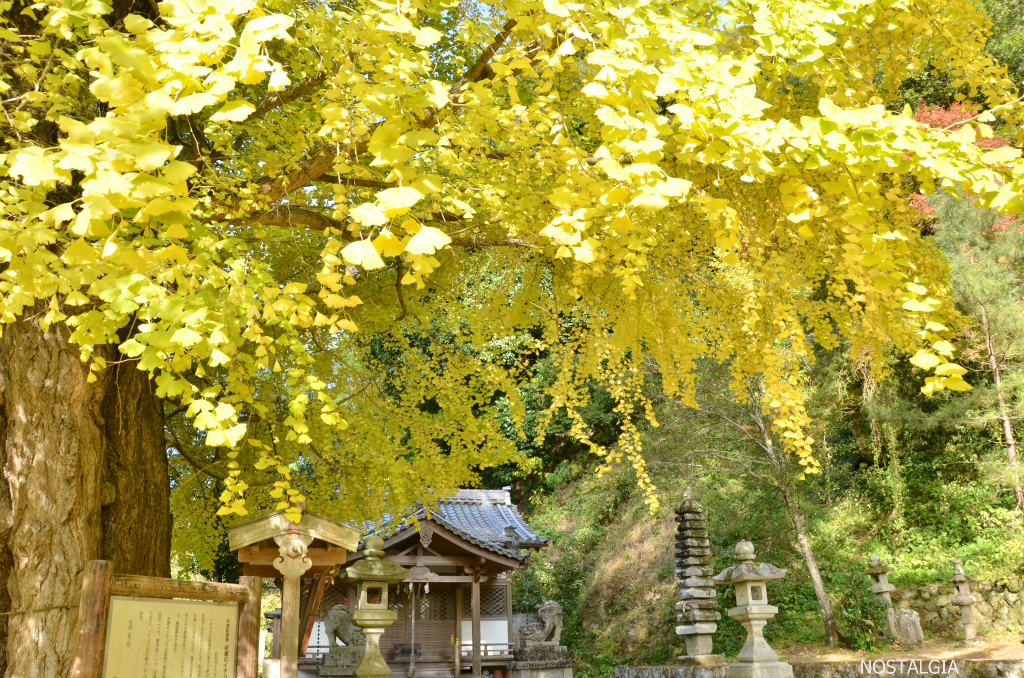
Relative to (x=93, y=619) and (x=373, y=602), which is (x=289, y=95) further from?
(x=373, y=602)

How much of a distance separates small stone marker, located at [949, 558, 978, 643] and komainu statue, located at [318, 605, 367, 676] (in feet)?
32.8

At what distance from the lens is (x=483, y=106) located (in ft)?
9.83

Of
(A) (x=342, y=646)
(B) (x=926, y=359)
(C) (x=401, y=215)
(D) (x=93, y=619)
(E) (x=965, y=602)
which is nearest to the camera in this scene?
(C) (x=401, y=215)

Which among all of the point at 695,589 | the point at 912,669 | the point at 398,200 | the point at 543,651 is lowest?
the point at 543,651

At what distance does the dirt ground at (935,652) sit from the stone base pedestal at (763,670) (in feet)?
10.6

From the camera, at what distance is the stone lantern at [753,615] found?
8.51 m

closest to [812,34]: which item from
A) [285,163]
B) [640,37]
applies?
[640,37]

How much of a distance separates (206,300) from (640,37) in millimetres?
1656

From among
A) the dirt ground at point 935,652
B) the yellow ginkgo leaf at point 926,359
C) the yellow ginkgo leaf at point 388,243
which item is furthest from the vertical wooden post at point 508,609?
the yellow ginkgo leaf at point 388,243

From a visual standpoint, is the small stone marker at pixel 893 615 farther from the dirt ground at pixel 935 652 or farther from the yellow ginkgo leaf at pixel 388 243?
the yellow ginkgo leaf at pixel 388 243

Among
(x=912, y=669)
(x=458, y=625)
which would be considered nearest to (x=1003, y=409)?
(x=912, y=669)

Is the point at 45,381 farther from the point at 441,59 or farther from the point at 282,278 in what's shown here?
the point at 441,59

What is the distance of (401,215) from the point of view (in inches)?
80.4

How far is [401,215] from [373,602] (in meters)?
5.38
